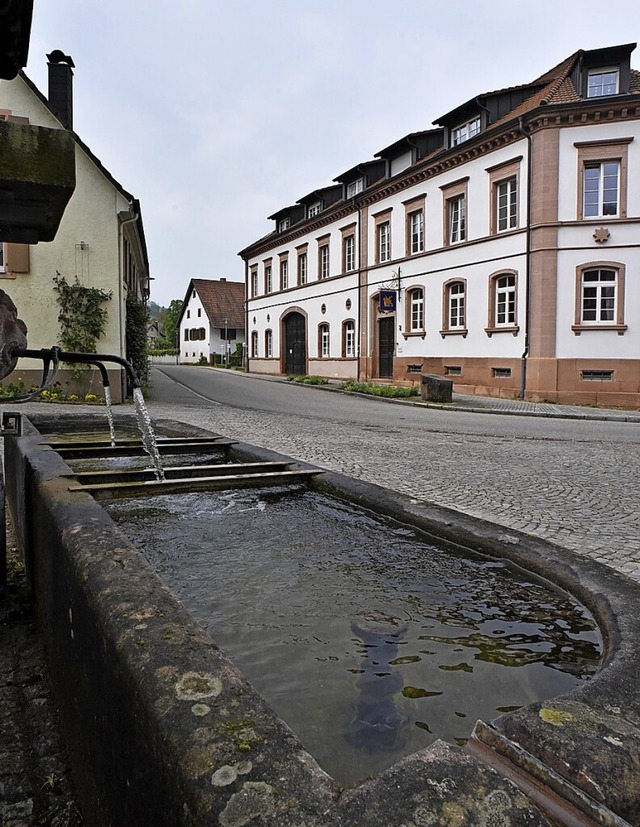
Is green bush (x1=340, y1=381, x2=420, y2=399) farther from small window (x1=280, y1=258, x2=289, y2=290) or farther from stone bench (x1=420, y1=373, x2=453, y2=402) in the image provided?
small window (x1=280, y1=258, x2=289, y2=290)

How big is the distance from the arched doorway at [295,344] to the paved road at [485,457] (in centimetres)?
1597

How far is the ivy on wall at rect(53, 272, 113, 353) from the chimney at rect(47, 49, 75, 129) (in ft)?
13.4

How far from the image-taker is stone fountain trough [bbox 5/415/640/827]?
3.10 ft

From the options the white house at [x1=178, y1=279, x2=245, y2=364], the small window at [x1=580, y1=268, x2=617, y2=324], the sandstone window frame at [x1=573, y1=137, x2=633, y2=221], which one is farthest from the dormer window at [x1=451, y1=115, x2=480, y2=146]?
the white house at [x1=178, y1=279, x2=245, y2=364]

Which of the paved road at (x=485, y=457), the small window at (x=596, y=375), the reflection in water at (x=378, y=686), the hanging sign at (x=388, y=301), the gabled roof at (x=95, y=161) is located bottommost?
the paved road at (x=485, y=457)

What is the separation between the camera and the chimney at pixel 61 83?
16422 mm

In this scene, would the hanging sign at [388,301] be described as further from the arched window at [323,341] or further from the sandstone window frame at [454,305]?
the arched window at [323,341]

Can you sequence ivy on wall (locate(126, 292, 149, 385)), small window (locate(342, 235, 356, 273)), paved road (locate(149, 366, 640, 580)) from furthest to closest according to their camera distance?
small window (locate(342, 235, 356, 273)) < ivy on wall (locate(126, 292, 149, 385)) < paved road (locate(149, 366, 640, 580))

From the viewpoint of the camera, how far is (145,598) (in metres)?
1.69

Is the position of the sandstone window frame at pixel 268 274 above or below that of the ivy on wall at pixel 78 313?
above

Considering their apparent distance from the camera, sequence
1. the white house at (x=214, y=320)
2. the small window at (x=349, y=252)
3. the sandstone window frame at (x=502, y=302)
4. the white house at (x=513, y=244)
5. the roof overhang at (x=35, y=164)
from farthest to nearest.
Result: the white house at (x=214, y=320) < the small window at (x=349, y=252) < the sandstone window frame at (x=502, y=302) < the white house at (x=513, y=244) < the roof overhang at (x=35, y=164)

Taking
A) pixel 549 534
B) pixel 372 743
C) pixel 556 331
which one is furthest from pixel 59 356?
pixel 556 331

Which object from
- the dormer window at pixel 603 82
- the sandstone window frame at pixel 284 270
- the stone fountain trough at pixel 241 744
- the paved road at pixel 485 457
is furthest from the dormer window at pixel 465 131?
the stone fountain trough at pixel 241 744

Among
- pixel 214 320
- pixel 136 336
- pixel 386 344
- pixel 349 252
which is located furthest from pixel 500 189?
pixel 214 320
